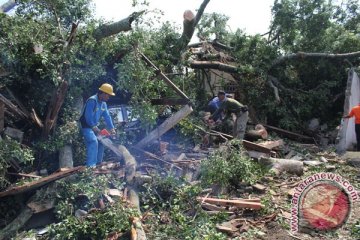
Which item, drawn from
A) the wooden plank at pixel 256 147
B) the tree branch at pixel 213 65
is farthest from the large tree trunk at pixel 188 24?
the wooden plank at pixel 256 147

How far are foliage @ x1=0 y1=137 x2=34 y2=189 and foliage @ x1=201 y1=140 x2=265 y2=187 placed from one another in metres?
2.96

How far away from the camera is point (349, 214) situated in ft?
15.7

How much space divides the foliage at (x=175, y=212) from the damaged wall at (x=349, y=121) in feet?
16.3

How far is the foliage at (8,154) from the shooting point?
520 cm

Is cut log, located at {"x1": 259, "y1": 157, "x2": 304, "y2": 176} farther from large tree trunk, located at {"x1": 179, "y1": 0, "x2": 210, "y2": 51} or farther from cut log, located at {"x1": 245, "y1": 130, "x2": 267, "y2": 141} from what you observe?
large tree trunk, located at {"x1": 179, "y1": 0, "x2": 210, "y2": 51}

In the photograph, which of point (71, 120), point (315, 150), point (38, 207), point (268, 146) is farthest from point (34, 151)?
point (315, 150)

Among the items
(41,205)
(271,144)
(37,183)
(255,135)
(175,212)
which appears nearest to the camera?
(175,212)

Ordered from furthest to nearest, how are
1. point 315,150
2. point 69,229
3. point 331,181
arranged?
point 315,150
point 331,181
point 69,229

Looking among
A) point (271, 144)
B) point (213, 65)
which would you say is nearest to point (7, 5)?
point (213, 65)

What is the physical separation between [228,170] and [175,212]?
4.19 ft

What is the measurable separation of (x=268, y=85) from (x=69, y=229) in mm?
7656

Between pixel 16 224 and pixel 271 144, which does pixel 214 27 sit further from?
pixel 16 224

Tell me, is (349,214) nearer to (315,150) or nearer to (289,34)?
(315,150)

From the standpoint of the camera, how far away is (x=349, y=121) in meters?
8.83
